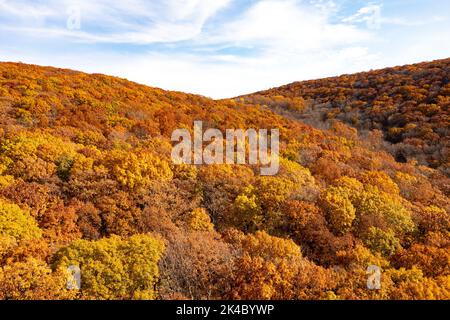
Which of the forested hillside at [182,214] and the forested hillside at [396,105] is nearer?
the forested hillside at [182,214]

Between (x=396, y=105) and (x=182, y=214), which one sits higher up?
(x=396, y=105)

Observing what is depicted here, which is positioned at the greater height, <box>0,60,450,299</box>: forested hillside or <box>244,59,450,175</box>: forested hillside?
<box>244,59,450,175</box>: forested hillside

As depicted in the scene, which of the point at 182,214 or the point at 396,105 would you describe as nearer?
the point at 182,214

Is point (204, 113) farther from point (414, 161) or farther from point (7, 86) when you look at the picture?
point (414, 161)

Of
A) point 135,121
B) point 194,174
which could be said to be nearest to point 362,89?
point 135,121

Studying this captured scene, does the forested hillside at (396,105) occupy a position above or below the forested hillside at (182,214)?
above
